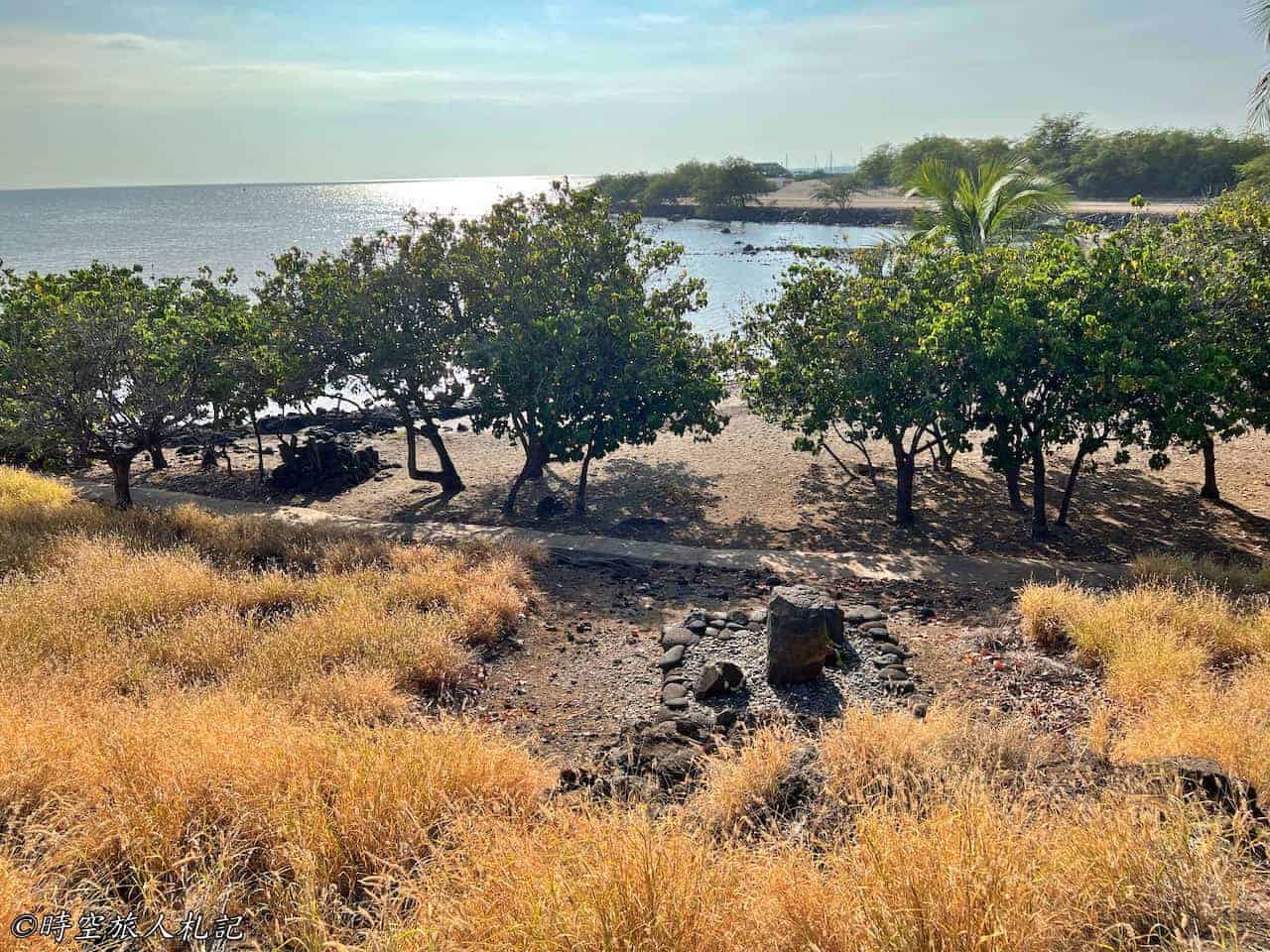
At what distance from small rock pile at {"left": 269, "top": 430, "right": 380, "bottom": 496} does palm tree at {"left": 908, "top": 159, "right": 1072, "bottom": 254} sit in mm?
14703

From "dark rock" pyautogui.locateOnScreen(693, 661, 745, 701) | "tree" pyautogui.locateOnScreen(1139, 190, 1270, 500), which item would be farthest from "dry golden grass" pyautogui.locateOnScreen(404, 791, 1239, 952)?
"tree" pyautogui.locateOnScreen(1139, 190, 1270, 500)

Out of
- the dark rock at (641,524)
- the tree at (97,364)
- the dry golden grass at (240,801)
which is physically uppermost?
the tree at (97,364)

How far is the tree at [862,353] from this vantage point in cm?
1281

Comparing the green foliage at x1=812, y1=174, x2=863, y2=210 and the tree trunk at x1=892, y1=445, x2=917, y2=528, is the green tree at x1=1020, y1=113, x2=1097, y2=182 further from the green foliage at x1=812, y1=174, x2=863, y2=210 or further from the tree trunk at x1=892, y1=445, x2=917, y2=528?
the tree trunk at x1=892, y1=445, x2=917, y2=528

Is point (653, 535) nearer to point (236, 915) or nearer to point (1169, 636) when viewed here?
point (1169, 636)

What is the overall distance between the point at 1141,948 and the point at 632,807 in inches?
113

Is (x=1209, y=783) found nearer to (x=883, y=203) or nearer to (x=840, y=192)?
(x=883, y=203)

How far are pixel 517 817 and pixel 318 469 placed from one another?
1513 centimetres

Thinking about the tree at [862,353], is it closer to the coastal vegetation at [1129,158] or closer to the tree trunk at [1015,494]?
the tree trunk at [1015,494]

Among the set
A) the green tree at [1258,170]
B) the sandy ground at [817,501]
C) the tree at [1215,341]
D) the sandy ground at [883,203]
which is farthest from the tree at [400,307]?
the green tree at [1258,170]

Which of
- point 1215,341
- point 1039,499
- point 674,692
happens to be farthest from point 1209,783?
point 1215,341

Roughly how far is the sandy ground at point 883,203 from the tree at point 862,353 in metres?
28.8

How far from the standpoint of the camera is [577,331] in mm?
14039

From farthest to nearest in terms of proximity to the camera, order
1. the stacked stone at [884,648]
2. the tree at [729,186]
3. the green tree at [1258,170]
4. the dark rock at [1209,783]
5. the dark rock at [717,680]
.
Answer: the tree at [729,186] → the green tree at [1258,170] → the stacked stone at [884,648] → the dark rock at [717,680] → the dark rock at [1209,783]
